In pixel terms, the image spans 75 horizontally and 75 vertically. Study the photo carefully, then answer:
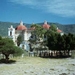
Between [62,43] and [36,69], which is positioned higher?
[62,43]

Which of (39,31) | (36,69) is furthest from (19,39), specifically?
(36,69)

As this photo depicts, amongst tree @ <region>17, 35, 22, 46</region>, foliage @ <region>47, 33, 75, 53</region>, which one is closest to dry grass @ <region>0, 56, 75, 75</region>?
foliage @ <region>47, 33, 75, 53</region>

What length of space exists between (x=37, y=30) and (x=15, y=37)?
17166 mm

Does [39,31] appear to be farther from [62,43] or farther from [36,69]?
[36,69]

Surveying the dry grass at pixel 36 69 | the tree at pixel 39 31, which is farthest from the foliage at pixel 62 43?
the tree at pixel 39 31

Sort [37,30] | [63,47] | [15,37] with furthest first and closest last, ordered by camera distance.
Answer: [15,37], [37,30], [63,47]

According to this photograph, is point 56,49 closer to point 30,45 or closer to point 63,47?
point 63,47

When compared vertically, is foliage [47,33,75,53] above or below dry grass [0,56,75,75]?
above

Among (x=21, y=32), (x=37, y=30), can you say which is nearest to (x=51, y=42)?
(x=37, y=30)

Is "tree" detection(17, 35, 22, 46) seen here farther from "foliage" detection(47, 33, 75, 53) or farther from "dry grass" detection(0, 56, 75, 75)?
"dry grass" detection(0, 56, 75, 75)

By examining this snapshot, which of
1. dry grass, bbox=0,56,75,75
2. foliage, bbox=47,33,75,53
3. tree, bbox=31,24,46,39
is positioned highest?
tree, bbox=31,24,46,39

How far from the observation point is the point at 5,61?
4903 cm

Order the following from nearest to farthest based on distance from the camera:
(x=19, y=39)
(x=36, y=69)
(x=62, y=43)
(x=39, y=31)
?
1. (x=36, y=69)
2. (x=62, y=43)
3. (x=39, y=31)
4. (x=19, y=39)

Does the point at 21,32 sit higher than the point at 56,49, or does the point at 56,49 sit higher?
the point at 21,32
